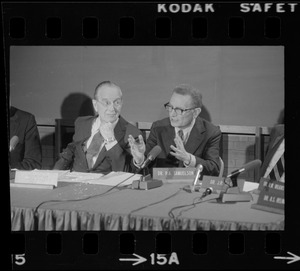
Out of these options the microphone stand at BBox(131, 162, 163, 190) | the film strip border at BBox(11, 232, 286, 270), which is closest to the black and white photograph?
the microphone stand at BBox(131, 162, 163, 190)

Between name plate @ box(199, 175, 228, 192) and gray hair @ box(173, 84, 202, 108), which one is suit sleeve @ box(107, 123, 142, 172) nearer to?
gray hair @ box(173, 84, 202, 108)

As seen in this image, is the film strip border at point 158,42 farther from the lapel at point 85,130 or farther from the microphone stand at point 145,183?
the lapel at point 85,130

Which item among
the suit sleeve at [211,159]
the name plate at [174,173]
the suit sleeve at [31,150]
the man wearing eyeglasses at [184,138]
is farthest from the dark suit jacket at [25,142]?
the suit sleeve at [211,159]

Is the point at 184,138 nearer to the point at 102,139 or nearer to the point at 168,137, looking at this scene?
the point at 168,137

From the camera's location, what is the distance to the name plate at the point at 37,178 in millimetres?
3572

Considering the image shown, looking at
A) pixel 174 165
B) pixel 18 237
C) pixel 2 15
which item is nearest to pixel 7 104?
pixel 2 15

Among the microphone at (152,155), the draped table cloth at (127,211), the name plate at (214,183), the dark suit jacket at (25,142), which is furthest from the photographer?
the dark suit jacket at (25,142)

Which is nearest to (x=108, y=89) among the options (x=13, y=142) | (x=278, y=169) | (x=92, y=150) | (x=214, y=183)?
(x=92, y=150)

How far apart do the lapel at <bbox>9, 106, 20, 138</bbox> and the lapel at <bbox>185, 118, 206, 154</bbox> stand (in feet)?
2.89

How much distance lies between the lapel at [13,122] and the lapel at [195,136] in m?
0.88

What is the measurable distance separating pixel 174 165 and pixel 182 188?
0.61 feet

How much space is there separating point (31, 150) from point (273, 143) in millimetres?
1250

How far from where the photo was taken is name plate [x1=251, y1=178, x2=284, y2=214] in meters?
3.41
